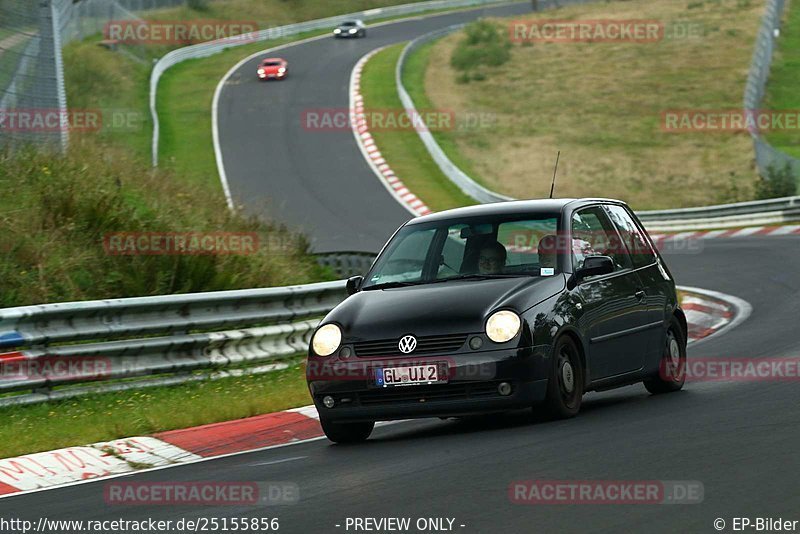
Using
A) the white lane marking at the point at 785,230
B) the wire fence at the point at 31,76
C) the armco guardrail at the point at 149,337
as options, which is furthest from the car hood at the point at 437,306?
the white lane marking at the point at 785,230

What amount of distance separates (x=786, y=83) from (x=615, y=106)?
6.76m

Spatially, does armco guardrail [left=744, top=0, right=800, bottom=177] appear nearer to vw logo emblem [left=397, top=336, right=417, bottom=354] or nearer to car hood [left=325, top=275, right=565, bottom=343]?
car hood [left=325, top=275, right=565, bottom=343]

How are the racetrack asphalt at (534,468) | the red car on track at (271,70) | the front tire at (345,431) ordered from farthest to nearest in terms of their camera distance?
the red car on track at (271,70), the front tire at (345,431), the racetrack asphalt at (534,468)

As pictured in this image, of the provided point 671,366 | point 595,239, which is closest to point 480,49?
point 671,366

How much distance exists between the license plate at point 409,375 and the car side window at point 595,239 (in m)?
1.61

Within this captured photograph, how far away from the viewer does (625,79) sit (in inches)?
2377

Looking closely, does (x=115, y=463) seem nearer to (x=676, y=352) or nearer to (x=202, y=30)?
(x=676, y=352)

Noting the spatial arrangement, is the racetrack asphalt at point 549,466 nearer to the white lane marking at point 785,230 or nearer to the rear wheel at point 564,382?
the rear wheel at point 564,382

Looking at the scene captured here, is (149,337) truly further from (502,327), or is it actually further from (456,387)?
(502,327)

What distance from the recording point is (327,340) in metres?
9.40

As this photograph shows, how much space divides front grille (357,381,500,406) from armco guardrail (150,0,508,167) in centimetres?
3382

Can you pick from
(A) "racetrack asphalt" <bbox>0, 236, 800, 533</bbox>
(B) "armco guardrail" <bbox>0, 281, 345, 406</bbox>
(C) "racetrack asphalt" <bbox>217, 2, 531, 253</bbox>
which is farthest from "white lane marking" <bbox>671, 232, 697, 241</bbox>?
(A) "racetrack asphalt" <bbox>0, 236, 800, 533</bbox>

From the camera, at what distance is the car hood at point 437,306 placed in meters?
9.07

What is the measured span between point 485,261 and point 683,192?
32.9 metres
